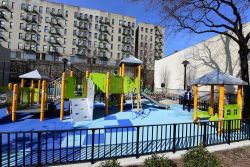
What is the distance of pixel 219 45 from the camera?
15320mm

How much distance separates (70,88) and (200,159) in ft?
24.4

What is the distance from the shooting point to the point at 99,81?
33.4 ft

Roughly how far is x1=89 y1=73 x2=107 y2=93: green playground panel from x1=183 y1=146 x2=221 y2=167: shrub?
731 cm

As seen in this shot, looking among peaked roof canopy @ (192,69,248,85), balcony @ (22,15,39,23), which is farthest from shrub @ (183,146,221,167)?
balcony @ (22,15,39,23)

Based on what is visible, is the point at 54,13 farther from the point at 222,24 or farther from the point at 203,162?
the point at 203,162

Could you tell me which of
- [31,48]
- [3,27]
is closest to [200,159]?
[31,48]

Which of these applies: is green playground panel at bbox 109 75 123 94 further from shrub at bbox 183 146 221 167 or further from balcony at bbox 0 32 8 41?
balcony at bbox 0 32 8 41

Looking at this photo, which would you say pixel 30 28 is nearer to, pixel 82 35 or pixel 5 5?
pixel 5 5

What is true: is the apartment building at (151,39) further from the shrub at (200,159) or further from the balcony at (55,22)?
the shrub at (200,159)

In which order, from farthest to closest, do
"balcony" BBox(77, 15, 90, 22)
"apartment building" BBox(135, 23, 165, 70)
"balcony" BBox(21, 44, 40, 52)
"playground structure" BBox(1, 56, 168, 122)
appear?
"apartment building" BBox(135, 23, 165, 70)
"balcony" BBox(77, 15, 90, 22)
"balcony" BBox(21, 44, 40, 52)
"playground structure" BBox(1, 56, 168, 122)

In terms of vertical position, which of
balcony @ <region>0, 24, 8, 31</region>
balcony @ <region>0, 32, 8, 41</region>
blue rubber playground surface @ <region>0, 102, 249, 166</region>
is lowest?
blue rubber playground surface @ <region>0, 102, 249, 166</region>

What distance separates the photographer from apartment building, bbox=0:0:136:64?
136ft

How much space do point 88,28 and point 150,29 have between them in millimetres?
24124

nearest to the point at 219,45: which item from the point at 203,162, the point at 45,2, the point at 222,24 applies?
the point at 222,24
